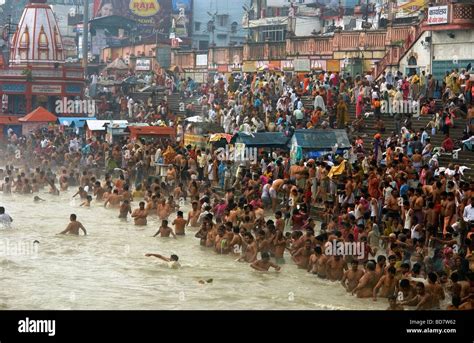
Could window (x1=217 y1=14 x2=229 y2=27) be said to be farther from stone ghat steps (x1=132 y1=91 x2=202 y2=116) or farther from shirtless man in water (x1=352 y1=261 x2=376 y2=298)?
shirtless man in water (x1=352 y1=261 x2=376 y2=298)

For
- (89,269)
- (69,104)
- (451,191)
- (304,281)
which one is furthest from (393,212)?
(69,104)

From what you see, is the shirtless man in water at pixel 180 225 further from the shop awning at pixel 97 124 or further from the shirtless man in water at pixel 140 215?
the shop awning at pixel 97 124

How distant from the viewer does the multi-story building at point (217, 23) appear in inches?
2154

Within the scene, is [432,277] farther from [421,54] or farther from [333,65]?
[333,65]

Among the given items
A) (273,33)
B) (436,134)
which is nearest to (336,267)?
(436,134)

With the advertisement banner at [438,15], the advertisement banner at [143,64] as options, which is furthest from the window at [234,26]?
the advertisement banner at [438,15]

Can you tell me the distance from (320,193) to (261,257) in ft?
12.8

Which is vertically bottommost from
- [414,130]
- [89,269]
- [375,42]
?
[89,269]

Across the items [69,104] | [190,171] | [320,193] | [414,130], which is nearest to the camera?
[320,193]

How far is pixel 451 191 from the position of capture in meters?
16.4

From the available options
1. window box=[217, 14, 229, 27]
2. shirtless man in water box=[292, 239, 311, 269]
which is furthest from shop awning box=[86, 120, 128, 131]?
window box=[217, 14, 229, 27]

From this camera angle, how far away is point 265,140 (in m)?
23.3

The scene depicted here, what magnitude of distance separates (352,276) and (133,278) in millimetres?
3865
